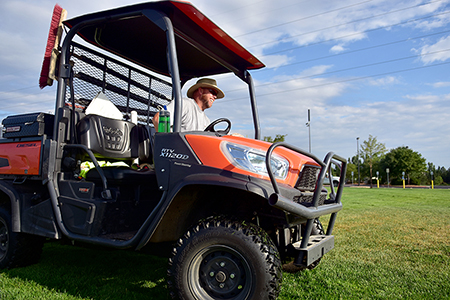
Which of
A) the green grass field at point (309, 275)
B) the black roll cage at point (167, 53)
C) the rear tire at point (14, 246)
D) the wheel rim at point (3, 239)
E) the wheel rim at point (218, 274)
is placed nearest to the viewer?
the wheel rim at point (218, 274)

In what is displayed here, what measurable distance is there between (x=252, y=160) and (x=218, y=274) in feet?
2.99

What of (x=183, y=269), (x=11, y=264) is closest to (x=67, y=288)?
(x=11, y=264)

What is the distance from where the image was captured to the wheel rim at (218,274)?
2545mm

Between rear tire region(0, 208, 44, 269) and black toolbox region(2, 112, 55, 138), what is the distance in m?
0.91

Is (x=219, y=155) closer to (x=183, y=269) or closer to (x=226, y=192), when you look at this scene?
(x=226, y=192)

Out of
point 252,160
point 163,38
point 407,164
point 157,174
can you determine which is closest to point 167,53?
point 163,38

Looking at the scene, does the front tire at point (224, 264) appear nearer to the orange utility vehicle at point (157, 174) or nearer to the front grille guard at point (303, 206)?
the orange utility vehicle at point (157, 174)

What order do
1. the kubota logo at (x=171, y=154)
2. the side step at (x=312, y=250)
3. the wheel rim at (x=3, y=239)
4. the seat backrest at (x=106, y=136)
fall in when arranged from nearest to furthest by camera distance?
the side step at (x=312, y=250)
the kubota logo at (x=171, y=154)
the seat backrest at (x=106, y=136)
the wheel rim at (x=3, y=239)

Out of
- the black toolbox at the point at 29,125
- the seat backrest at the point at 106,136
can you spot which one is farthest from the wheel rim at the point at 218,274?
the black toolbox at the point at 29,125

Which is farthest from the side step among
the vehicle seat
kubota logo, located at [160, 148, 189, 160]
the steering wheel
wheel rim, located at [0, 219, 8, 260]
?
wheel rim, located at [0, 219, 8, 260]

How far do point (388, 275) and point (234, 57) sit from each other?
3025 millimetres

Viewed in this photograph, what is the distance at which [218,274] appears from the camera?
259cm

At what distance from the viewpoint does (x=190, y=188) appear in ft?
9.27

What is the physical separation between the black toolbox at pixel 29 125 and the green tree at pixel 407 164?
190ft
